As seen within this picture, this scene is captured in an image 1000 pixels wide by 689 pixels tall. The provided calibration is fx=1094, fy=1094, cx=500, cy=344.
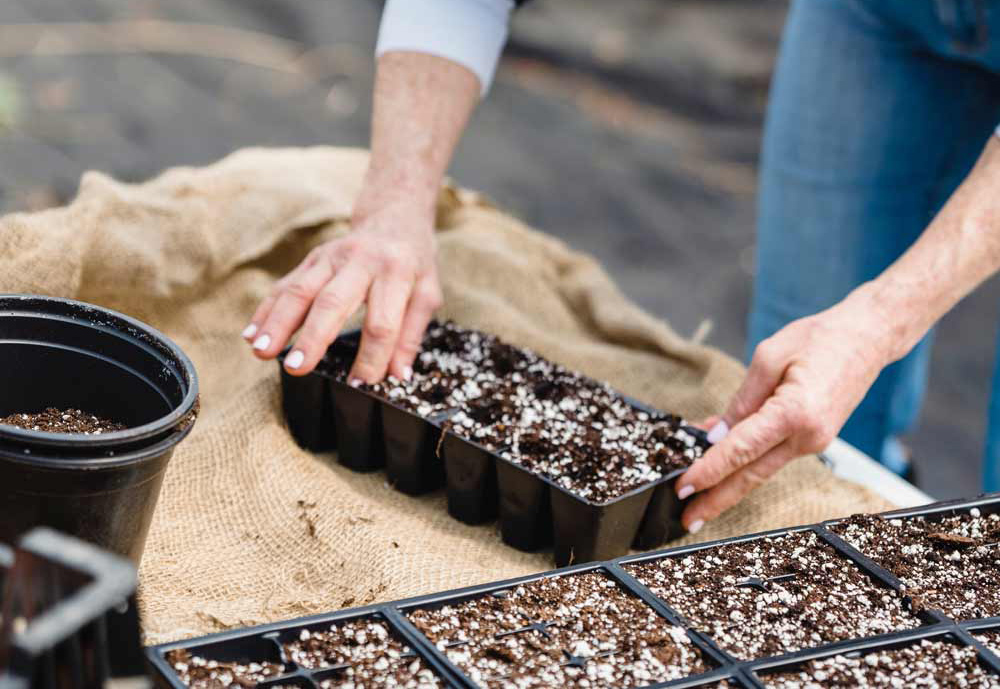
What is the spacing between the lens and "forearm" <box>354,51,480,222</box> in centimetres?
171

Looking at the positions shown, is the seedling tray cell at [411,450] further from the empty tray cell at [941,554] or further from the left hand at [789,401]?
the empty tray cell at [941,554]

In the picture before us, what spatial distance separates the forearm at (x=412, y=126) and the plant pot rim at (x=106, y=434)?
22.4 inches

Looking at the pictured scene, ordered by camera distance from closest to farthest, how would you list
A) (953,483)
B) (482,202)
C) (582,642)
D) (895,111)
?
1. (582,642)
2. (895,111)
3. (482,202)
4. (953,483)

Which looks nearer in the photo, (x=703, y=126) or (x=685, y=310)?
(x=685, y=310)

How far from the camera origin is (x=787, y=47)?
210 centimetres

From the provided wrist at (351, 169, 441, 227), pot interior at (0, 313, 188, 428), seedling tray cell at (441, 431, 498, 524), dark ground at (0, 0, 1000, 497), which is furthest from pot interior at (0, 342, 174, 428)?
dark ground at (0, 0, 1000, 497)

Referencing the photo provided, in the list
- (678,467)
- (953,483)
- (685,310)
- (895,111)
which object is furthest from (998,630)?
(685,310)

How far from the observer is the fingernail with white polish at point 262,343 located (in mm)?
1516

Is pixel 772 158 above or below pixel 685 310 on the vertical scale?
Result: above

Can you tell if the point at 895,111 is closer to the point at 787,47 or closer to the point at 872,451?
the point at 787,47

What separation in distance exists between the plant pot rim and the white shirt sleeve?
2.50 feet

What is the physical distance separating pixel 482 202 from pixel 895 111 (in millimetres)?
822

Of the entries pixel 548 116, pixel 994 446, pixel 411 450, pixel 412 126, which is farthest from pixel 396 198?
pixel 548 116

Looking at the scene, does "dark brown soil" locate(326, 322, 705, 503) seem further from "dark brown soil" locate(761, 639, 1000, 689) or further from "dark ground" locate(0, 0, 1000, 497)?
"dark ground" locate(0, 0, 1000, 497)
